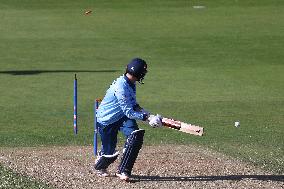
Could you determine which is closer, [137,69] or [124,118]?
[137,69]

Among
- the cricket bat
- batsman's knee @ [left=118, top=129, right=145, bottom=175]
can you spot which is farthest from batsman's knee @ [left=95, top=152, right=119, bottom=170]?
the cricket bat

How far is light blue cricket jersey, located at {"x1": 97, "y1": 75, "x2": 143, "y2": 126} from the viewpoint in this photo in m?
14.6

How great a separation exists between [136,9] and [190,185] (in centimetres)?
3559

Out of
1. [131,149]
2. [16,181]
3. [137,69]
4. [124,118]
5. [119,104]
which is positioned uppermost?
[137,69]

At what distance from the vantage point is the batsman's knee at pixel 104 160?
15172 mm

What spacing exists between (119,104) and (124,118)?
32 cm

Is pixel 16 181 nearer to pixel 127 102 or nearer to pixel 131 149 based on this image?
pixel 131 149

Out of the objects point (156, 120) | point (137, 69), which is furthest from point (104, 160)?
point (137, 69)

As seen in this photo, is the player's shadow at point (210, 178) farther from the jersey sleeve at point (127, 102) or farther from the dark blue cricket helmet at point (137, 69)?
the dark blue cricket helmet at point (137, 69)

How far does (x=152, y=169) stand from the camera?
1567 centimetres

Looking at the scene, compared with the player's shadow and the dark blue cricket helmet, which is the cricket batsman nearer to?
the dark blue cricket helmet

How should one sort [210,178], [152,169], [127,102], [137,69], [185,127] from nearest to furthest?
1. [185,127]
2. [127,102]
3. [137,69]
4. [210,178]
5. [152,169]

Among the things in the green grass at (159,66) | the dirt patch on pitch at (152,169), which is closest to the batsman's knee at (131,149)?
the dirt patch on pitch at (152,169)

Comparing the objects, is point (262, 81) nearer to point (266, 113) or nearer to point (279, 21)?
point (266, 113)
